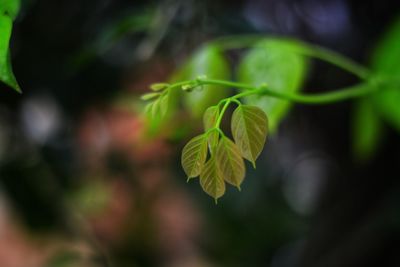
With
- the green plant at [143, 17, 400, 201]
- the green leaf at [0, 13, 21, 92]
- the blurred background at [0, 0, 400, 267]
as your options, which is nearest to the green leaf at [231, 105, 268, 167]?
the green plant at [143, 17, 400, 201]

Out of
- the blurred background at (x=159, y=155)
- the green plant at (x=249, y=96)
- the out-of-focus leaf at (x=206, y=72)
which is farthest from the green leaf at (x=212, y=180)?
the blurred background at (x=159, y=155)

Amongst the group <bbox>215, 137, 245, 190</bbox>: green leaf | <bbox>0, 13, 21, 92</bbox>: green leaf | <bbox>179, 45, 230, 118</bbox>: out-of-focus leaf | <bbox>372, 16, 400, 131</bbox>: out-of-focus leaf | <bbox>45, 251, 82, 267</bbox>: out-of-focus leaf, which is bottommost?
<bbox>215, 137, 245, 190</bbox>: green leaf

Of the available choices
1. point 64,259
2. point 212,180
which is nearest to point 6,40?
point 212,180

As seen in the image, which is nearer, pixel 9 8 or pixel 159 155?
pixel 9 8

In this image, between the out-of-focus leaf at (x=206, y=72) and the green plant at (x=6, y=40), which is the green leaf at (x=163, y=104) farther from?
the out-of-focus leaf at (x=206, y=72)

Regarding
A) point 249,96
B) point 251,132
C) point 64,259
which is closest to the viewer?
point 251,132

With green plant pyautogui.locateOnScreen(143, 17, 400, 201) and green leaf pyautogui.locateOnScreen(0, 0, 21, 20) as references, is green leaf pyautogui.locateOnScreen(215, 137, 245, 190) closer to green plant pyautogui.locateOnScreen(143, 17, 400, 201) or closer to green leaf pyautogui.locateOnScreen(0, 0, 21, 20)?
green plant pyautogui.locateOnScreen(143, 17, 400, 201)

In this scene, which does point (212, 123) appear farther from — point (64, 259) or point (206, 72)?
point (64, 259)
